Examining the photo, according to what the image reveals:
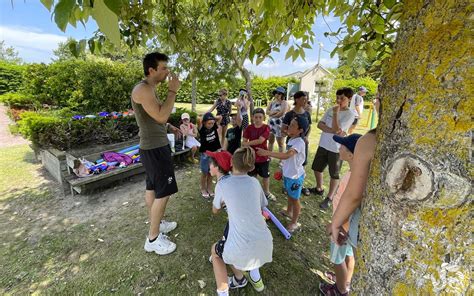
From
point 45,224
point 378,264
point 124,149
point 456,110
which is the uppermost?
point 456,110

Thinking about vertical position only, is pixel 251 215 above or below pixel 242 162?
below

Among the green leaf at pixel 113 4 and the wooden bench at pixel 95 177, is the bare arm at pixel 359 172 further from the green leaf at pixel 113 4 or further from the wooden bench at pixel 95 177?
the wooden bench at pixel 95 177

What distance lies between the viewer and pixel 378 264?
882mm

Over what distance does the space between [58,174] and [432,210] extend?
220 inches

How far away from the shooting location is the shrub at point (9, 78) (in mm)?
17375

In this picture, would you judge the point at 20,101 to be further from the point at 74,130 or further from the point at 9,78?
the point at 9,78

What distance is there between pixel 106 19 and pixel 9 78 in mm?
24542

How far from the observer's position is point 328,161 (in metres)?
3.95

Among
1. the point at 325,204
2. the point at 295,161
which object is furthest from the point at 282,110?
the point at 295,161

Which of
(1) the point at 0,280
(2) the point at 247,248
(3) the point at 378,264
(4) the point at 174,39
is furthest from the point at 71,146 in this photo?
(3) the point at 378,264

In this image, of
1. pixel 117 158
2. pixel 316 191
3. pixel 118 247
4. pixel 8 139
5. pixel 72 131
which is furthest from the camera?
pixel 8 139

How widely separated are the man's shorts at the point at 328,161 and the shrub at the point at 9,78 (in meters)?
22.6

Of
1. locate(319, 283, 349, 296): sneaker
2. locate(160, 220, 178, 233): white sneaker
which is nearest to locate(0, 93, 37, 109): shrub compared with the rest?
locate(160, 220, 178, 233): white sneaker

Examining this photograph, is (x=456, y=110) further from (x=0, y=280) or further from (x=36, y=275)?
(x=0, y=280)
